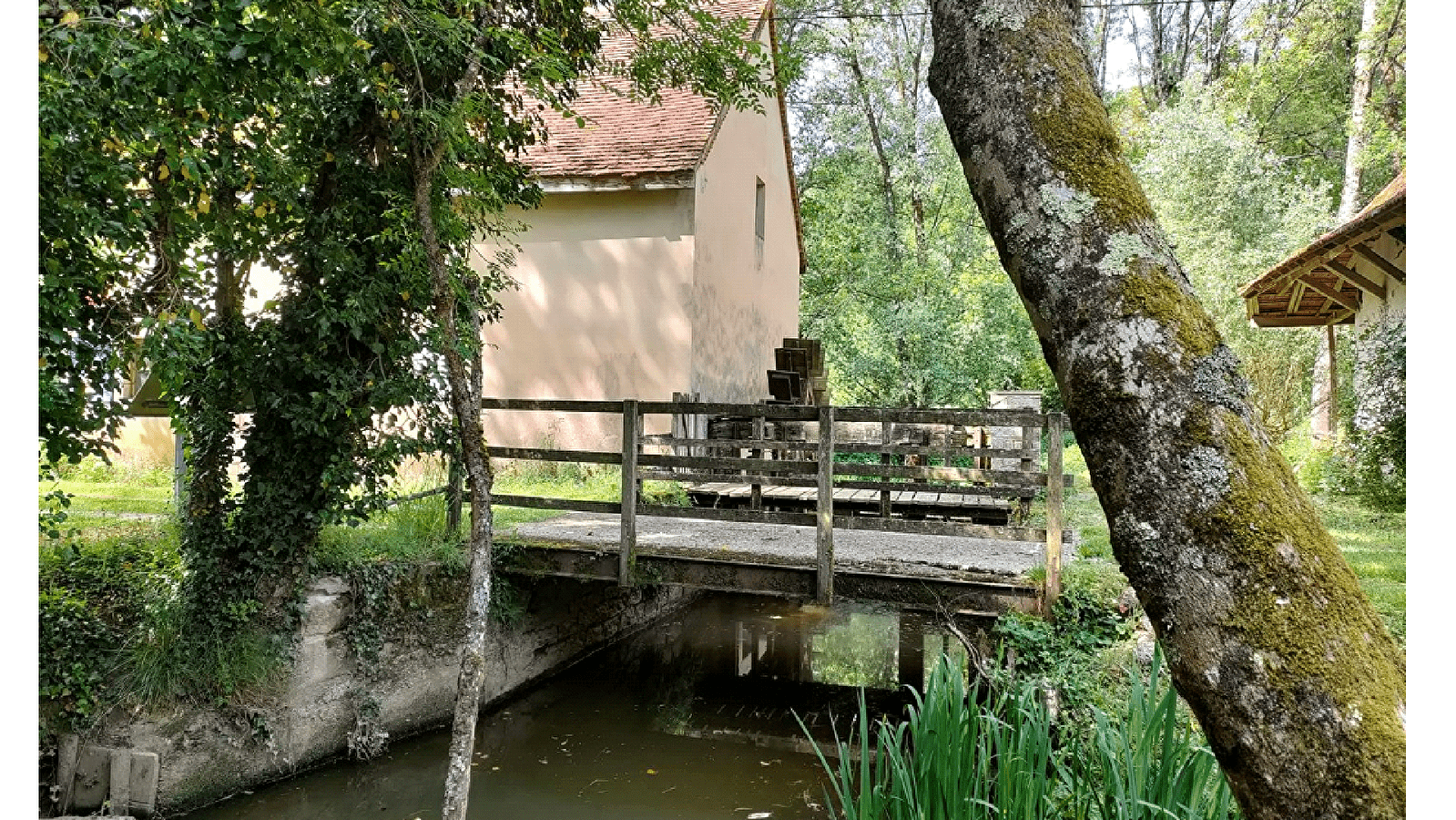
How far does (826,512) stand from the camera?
19.5 ft

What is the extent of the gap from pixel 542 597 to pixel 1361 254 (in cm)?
982

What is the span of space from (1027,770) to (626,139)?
33.3 ft

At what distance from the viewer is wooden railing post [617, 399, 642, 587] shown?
6.38 meters

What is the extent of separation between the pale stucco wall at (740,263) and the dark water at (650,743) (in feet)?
13.1

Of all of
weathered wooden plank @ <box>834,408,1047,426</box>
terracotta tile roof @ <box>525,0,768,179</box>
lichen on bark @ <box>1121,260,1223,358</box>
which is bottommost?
weathered wooden plank @ <box>834,408,1047,426</box>

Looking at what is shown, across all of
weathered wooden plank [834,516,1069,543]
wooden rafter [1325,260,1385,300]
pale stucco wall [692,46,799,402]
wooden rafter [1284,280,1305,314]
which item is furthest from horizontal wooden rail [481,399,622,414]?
wooden rafter [1284,280,1305,314]

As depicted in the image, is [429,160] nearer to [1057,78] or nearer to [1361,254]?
[1057,78]

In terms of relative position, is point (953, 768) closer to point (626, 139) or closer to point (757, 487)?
point (757, 487)

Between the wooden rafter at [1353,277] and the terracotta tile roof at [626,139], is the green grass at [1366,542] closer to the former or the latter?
the wooden rafter at [1353,277]

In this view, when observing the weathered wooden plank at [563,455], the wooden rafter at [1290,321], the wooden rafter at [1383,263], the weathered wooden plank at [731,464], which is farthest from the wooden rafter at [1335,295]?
the weathered wooden plank at [563,455]

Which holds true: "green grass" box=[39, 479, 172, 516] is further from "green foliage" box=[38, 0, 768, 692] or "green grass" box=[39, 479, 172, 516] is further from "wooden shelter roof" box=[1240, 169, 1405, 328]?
"wooden shelter roof" box=[1240, 169, 1405, 328]

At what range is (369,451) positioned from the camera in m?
5.69

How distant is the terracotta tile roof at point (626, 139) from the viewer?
10758 millimetres

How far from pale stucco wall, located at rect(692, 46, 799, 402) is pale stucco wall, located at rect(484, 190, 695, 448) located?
1.09 feet
